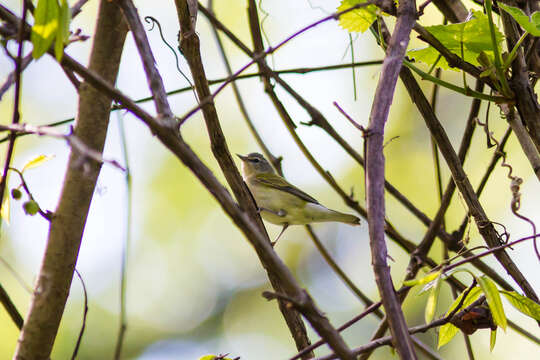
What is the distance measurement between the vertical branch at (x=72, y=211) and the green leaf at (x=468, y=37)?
980mm

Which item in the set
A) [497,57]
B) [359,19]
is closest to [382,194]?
[497,57]

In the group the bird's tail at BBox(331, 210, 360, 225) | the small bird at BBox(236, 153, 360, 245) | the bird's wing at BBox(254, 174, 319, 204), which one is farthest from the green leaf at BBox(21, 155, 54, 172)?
the bird's wing at BBox(254, 174, 319, 204)

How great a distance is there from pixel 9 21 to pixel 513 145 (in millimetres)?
5073

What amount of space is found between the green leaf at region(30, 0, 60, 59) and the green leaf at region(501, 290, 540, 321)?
1148 millimetres

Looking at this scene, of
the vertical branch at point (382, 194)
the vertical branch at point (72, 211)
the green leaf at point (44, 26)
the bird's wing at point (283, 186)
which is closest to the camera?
the vertical branch at point (382, 194)

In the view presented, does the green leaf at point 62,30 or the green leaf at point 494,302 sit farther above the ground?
the green leaf at point 62,30

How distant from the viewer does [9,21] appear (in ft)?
4.72

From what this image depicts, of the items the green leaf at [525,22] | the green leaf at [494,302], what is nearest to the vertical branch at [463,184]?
the green leaf at [525,22]

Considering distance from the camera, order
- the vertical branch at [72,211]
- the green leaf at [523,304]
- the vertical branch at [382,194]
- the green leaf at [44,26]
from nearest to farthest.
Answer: the vertical branch at [382,194]
the green leaf at [44,26]
the green leaf at [523,304]
the vertical branch at [72,211]

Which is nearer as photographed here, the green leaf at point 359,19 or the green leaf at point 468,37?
the green leaf at point 468,37

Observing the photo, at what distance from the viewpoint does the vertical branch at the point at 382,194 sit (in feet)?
3.73

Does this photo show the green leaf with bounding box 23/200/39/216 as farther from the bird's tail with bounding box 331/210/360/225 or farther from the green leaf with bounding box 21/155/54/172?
the bird's tail with bounding box 331/210/360/225

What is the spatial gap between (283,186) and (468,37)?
407 centimetres

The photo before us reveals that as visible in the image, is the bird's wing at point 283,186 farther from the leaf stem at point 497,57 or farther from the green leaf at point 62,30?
the green leaf at point 62,30
